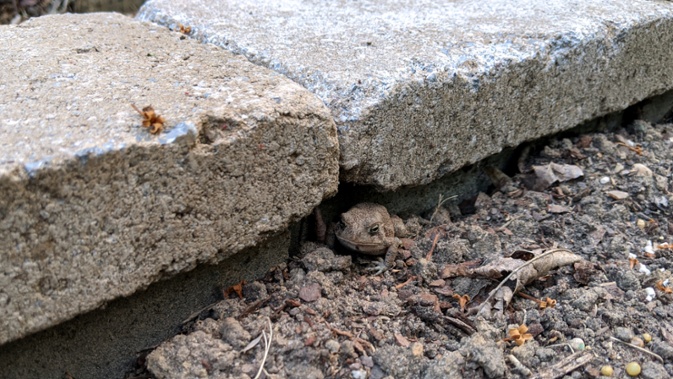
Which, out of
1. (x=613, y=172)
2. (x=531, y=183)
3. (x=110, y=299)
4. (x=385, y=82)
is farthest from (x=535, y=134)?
(x=110, y=299)

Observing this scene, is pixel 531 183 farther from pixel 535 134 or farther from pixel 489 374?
pixel 489 374

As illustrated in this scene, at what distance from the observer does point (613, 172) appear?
277 cm

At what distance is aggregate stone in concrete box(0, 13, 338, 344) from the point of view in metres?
1.56

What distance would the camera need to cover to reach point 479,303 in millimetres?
2094

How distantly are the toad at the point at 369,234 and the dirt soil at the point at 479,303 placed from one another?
5 centimetres

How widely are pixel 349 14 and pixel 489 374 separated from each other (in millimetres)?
1638

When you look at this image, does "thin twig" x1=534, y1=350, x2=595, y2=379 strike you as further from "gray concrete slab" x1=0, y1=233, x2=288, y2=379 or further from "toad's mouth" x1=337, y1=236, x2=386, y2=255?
"gray concrete slab" x1=0, y1=233, x2=288, y2=379

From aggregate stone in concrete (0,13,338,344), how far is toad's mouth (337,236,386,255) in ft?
0.83

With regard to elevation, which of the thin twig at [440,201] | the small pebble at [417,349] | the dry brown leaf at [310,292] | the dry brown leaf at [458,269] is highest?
the dry brown leaf at [310,292]

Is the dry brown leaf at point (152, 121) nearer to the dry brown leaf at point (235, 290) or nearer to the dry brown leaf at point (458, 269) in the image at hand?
the dry brown leaf at point (235, 290)

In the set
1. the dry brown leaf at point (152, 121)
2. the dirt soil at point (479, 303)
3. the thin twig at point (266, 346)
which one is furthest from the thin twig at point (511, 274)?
the dry brown leaf at point (152, 121)

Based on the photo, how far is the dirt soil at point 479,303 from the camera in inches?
72.7

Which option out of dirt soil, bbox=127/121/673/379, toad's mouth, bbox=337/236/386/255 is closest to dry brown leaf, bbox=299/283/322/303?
dirt soil, bbox=127/121/673/379

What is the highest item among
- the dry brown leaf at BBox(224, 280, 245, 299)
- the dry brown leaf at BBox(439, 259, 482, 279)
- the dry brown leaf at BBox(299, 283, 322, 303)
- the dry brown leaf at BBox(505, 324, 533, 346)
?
the dry brown leaf at BBox(299, 283, 322, 303)
